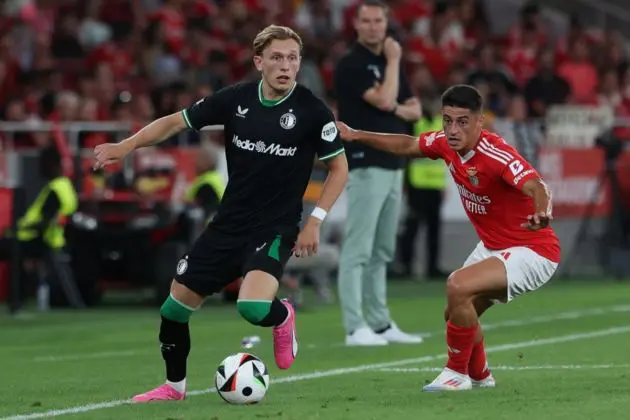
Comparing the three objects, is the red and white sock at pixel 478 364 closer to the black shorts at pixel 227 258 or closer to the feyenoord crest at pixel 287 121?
the black shorts at pixel 227 258

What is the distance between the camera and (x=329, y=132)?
379 inches

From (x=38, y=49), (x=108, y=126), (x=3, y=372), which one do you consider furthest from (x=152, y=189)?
(x=3, y=372)

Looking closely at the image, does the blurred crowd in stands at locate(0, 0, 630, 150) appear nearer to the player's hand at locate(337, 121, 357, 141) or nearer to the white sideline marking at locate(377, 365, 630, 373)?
the white sideline marking at locate(377, 365, 630, 373)

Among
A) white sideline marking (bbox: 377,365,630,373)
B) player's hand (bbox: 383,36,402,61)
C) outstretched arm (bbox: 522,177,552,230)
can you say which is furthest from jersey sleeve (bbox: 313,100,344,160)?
player's hand (bbox: 383,36,402,61)

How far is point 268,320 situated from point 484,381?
1458 mm

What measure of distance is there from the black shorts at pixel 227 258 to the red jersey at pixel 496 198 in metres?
1.20

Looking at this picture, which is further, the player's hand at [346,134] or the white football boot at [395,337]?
the white football boot at [395,337]

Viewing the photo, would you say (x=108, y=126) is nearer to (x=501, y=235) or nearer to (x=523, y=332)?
(x=523, y=332)

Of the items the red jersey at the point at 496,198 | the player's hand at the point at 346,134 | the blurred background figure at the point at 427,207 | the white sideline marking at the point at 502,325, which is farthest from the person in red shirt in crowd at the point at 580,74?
the red jersey at the point at 496,198

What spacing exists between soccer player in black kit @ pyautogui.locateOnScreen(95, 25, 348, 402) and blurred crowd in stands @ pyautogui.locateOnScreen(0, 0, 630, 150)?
10.6 m

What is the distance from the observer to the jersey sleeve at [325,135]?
9.60m

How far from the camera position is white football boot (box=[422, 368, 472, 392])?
382 inches

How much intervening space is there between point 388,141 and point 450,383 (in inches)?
64.7

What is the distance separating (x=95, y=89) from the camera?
2198 centimetres
